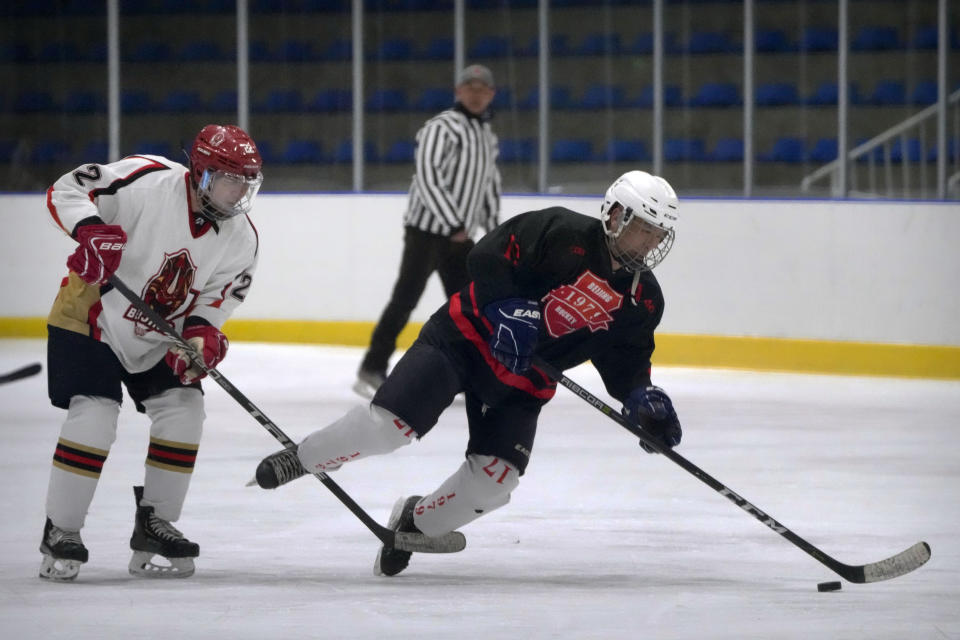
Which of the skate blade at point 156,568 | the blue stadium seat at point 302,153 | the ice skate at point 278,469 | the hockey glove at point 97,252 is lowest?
the skate blade at point 156,568

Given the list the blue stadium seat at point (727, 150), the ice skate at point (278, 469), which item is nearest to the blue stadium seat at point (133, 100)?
the blue stadium seat at point (727, 150)

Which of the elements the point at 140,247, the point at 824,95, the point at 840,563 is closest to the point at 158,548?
the point at 140,247

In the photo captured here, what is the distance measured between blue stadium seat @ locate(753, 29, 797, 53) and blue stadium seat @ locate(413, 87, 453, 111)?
5.15 ft

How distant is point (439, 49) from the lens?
302 inches

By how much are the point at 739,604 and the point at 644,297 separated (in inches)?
23.6

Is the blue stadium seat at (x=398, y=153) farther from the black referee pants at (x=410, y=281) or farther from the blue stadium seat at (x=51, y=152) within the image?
the black referee pants at (x=410, y=281)

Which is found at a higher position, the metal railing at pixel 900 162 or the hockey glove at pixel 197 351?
the metal railing at pixel 900 162

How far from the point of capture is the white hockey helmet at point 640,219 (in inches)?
114

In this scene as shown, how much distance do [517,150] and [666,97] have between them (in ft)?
2.51

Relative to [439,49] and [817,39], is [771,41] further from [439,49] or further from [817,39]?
[439,49]

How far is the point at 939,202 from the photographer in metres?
6.40

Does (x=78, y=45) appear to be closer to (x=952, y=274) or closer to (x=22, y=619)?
(x=952, y=274)

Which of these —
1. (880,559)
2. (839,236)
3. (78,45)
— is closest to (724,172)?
(839,236)

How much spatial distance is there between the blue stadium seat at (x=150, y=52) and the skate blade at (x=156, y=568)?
5.28 m
